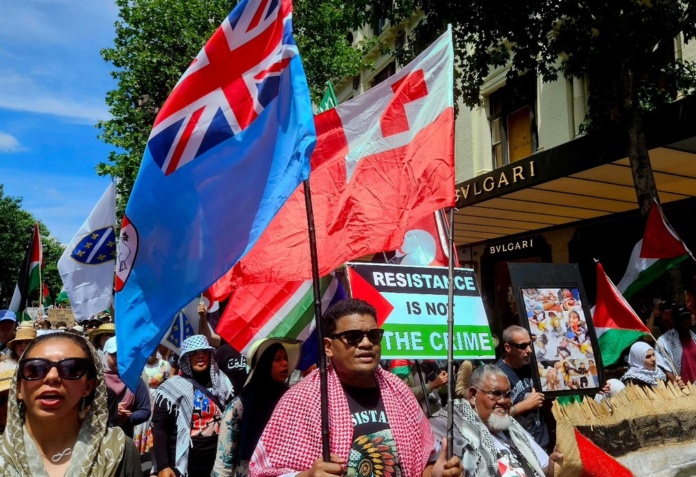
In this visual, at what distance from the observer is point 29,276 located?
10750 millimetres

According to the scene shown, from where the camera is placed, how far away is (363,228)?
396cm

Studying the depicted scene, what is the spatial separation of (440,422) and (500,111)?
1376cm

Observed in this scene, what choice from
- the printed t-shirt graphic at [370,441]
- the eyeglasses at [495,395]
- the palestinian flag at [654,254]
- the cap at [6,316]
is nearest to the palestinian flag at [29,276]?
the cap at [6,316]

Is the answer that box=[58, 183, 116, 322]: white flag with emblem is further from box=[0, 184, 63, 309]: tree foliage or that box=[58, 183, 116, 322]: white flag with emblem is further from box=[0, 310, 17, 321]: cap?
box=[0, 184, 63, 309]: tree foliage

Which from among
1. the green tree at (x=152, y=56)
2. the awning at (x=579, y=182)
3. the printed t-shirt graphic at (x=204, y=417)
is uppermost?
the green tree at (x=152, y=56)

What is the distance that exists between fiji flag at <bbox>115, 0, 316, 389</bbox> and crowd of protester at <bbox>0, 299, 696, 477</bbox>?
0.56 metres

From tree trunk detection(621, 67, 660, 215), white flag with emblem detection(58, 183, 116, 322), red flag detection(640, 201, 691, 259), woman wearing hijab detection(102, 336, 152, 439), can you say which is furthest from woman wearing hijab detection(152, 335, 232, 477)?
Result: tree trunk detection(621, 67, 660, 215)

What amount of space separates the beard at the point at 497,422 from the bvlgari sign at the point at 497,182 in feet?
25.7

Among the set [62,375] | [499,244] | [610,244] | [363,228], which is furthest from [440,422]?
[499,244]

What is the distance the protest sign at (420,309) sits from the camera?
14.1 feet

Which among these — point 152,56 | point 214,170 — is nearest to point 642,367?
point 214,170

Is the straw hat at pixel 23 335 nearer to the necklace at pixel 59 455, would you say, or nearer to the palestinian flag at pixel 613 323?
the necklace at pixel 59 455

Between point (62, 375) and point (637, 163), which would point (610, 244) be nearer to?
point (637, 163)

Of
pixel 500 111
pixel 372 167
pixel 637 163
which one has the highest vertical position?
pixel 500 111
